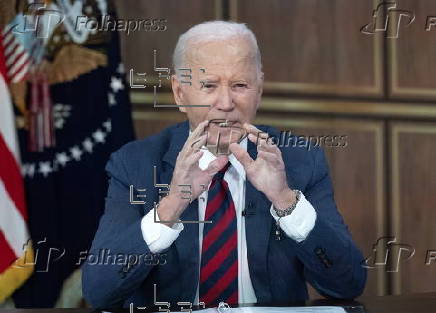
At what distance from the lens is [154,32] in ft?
10.2

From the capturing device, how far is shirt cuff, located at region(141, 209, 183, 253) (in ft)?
7.09

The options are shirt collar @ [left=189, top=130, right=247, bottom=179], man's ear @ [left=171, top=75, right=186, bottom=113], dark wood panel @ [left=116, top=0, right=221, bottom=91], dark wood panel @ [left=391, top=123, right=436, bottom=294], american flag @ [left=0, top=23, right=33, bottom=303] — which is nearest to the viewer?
shirt collar @ [left=189, top=130, right=247, bottom=179]

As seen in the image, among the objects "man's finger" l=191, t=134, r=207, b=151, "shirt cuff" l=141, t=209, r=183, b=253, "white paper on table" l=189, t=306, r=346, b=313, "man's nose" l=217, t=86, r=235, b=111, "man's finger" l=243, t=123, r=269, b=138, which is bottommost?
"white paper on table" l=189, t=306, r=346, b=313

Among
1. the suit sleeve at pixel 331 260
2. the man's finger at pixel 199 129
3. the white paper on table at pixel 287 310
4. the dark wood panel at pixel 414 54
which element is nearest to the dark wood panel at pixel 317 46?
the dark wood panel at pixel 414 54

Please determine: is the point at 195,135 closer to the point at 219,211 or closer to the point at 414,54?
the point at 219,211

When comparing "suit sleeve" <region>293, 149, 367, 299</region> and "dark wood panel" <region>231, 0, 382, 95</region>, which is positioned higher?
"dark wood panel" <region>231, 0, 382, 95</region>

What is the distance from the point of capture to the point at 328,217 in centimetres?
235

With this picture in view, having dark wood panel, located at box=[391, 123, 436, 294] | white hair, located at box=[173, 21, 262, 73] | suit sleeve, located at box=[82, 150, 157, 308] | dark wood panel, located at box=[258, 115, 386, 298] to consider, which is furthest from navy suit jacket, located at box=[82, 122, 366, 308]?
dark wood panel, located at box=[391, 123, 436, 294]

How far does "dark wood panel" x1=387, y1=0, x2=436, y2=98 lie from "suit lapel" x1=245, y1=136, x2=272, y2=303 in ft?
3.89

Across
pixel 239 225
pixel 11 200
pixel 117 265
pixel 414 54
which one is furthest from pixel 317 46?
pixel 117 265

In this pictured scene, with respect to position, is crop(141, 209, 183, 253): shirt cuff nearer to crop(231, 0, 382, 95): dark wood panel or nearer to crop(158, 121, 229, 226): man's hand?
crop(158, 121, 229, 226): man's hand

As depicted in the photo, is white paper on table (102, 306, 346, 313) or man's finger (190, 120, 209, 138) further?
man's finger (190, 120, 209, 138)

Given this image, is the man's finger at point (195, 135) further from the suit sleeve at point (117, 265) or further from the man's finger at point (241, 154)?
the suit sleeve at point (117, 265)

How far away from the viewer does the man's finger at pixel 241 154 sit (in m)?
2.29
